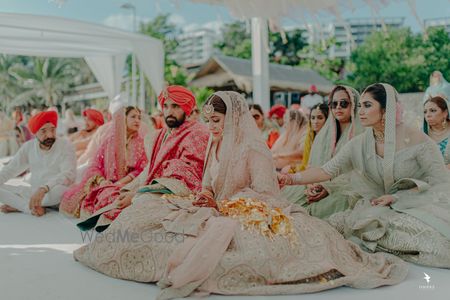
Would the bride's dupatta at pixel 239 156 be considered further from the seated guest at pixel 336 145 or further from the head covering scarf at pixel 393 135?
the seated guest at pixel 336 145

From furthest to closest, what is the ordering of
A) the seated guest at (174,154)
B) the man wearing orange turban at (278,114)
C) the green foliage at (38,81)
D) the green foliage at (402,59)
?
the green foliage at (38,81) < the green foliage at (402,59) < the man wearing orange turban at (278,114) < the seated guest at (174,154)

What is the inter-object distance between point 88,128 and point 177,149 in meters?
4.14

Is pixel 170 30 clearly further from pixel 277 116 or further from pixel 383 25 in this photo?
pixel 383 25

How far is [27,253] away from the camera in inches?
134

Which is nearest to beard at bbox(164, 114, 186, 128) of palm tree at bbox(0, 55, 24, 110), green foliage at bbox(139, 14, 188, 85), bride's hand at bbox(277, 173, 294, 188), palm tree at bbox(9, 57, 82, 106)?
bride's hand at bbox(277, 173, 294, 188)

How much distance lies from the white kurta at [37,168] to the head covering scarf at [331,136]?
2498 millimetres

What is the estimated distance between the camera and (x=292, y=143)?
5.69m

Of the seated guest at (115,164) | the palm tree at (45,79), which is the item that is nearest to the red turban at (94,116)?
the seated guest at (115,164)

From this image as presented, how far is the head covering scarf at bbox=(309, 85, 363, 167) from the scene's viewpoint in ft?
13.4

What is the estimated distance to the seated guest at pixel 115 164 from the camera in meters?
4.58

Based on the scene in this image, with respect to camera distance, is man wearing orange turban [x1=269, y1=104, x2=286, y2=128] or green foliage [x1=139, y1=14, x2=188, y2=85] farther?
green foliage [x1=139, y1=14, x2=188, y2=85]

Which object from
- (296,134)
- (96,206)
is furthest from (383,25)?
(96,206)

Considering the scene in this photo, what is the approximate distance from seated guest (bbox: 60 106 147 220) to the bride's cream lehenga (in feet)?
4.94

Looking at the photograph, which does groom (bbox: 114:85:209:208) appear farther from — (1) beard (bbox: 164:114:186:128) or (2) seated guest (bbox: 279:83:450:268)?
(2) seated guest (bbox: 279:83:450:268)
